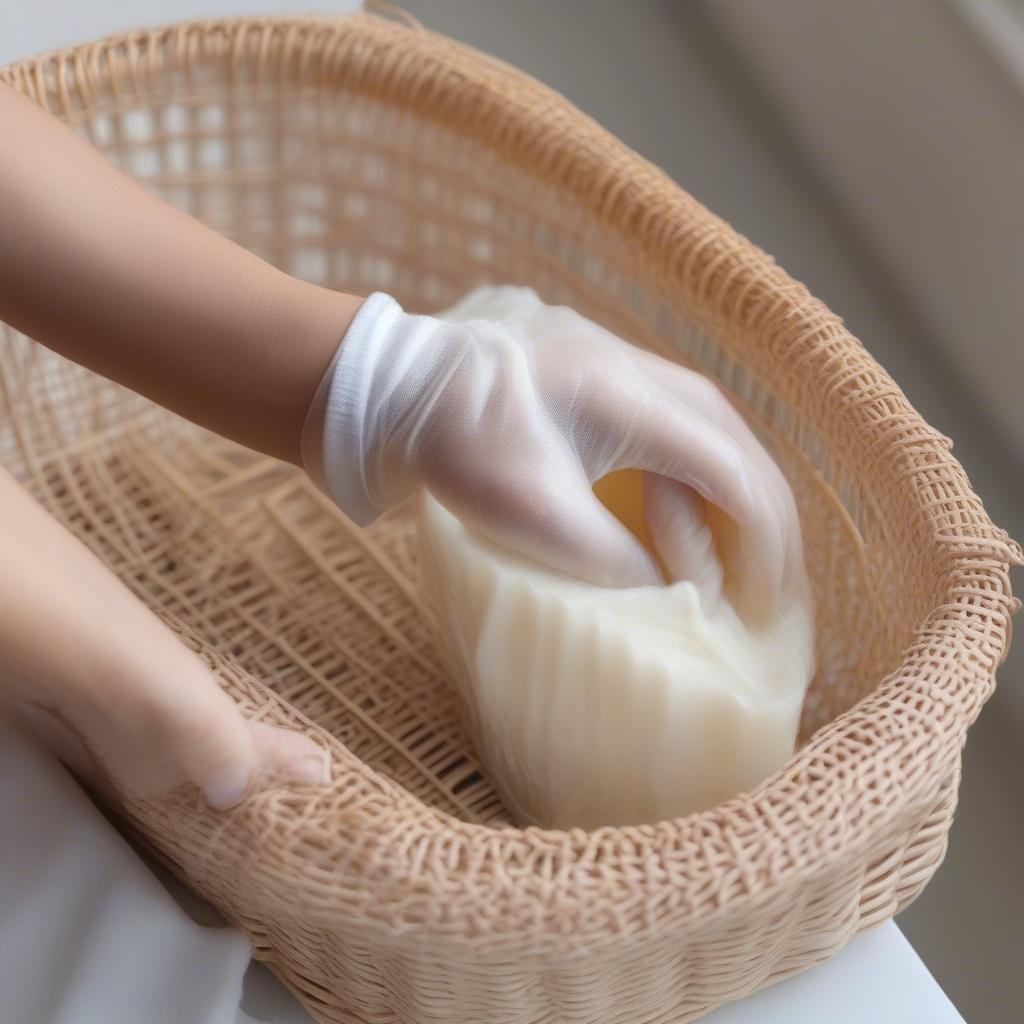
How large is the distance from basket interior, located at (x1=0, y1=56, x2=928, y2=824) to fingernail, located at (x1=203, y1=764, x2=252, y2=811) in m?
0.22

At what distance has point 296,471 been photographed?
856 mm

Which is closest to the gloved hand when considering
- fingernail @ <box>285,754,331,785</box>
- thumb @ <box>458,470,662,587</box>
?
thumb @ <box>458,470,662,587</box>

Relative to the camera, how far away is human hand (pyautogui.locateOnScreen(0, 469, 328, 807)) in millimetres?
438

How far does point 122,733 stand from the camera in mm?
463

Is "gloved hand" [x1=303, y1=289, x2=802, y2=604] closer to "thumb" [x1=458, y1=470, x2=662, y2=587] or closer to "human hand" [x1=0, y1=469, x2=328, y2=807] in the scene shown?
"thumb" [x1=458, y1=470, x2=662, y2=587]

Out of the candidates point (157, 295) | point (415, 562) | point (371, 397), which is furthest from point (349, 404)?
point (415, 562)

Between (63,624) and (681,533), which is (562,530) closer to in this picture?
(681,533)

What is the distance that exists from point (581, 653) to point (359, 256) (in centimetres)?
43

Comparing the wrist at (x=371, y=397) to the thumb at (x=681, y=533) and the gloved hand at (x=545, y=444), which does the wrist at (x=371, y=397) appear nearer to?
the gloved hand at (x=545, y=444)

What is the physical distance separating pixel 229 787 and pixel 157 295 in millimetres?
268

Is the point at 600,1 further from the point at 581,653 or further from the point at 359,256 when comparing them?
the point at 581,653

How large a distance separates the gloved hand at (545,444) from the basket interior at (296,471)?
0.10 m

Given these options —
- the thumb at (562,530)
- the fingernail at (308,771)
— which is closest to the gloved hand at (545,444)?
the thumb at (562,530)

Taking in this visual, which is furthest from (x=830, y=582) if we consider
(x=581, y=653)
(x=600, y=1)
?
(x=600, y=1)
